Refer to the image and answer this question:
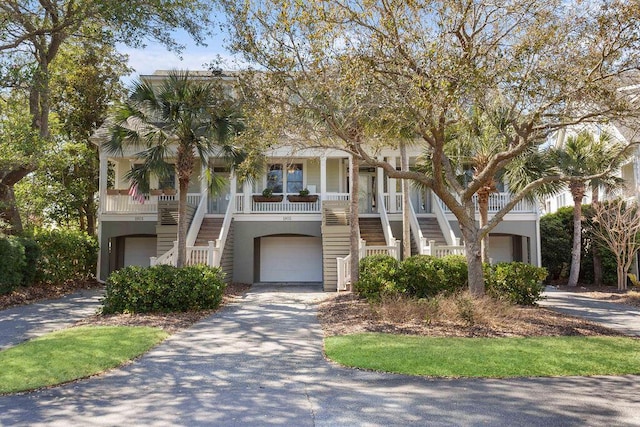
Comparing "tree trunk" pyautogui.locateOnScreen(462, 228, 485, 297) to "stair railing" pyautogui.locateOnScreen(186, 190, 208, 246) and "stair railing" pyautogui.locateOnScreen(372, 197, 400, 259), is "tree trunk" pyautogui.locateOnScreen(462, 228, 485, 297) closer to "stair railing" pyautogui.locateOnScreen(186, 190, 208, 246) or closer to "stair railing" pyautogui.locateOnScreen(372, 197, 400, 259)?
"stair railing" pyautogui.locateOnScreen(372, 197, 400, 259)

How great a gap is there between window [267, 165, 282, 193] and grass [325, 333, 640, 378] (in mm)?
13378

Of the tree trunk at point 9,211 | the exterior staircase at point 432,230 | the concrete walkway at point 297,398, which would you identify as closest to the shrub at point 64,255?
the tree trunk at point 9,211

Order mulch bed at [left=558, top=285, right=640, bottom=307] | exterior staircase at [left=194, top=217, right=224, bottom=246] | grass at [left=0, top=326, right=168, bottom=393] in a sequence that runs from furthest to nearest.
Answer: exterior staircase at [left=194, top=217, right=224, bottom=246] → mulch bed at [left=558, top=285, right=640, bottom=307] → grass at [left=0, top=326, right=168, bottom=393]

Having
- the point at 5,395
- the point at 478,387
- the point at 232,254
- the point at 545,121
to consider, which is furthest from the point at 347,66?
the point at 232,254

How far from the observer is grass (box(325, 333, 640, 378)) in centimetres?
654

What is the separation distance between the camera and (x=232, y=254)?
19359mm

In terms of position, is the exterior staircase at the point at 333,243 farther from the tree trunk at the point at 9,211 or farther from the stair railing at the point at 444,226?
the tree trunk at the point at 9,211

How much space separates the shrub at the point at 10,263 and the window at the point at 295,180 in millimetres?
10582

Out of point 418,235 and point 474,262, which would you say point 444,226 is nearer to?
point 418,235

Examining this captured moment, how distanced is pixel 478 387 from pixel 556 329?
437 centimetres

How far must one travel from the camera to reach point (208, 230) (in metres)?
18.7

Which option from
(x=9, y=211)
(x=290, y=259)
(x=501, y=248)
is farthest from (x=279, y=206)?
(x=501, y=248)

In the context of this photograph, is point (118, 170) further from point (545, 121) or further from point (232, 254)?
point (545, 121)

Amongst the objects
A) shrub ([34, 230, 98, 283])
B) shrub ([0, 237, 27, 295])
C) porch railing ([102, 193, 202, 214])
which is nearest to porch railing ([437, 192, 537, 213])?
porch railing ([102, 193, 202, 214])
